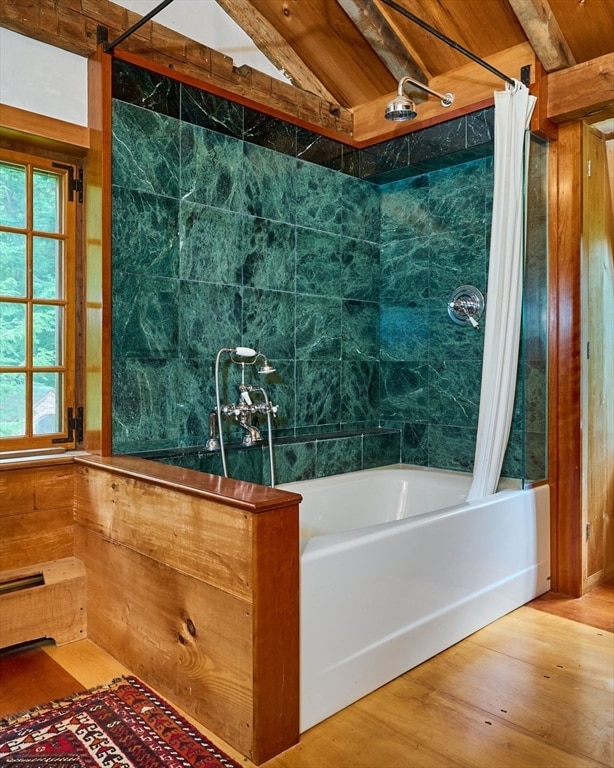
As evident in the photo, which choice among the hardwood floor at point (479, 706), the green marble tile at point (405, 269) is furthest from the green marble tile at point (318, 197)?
the hardwood floor at point (479, 706)

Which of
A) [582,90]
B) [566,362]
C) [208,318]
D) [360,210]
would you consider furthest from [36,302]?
[582,90]

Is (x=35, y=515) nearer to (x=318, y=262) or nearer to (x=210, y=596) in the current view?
(x=210, y=596)

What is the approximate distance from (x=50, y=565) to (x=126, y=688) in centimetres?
64

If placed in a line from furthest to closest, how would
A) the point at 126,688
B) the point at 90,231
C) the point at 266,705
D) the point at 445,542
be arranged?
the point at 90,231, the point at 445,542, the point at 126,688, the point at 266,705

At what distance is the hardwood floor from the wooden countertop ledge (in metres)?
0.69

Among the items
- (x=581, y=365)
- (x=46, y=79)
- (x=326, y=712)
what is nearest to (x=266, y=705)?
(x=326, y=712)

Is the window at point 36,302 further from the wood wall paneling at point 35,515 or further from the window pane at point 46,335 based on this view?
the wood wall paneling at point 35,515

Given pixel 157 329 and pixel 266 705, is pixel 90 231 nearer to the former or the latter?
pixel 157 329

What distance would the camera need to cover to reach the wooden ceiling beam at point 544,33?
2524 mm

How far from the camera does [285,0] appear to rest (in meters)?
3.01

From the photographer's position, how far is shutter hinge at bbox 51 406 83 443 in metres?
2.57

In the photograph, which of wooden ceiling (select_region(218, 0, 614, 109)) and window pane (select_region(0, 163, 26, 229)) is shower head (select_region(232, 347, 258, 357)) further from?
wooden ceiling (select_region(218, 0, 614, 109))

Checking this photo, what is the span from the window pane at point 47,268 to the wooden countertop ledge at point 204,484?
0.73m

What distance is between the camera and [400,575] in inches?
81.7
